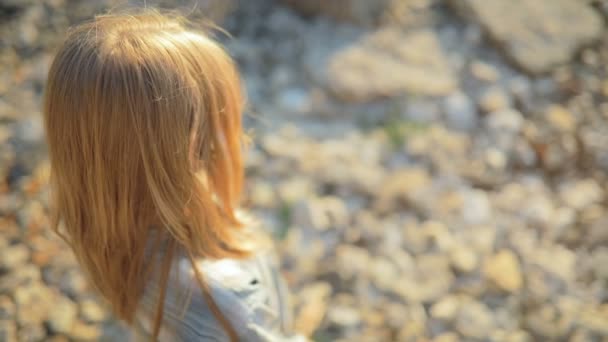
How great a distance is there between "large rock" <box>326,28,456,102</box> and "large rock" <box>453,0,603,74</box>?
24 cm

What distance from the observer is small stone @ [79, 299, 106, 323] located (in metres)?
1.50

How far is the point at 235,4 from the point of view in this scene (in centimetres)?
244

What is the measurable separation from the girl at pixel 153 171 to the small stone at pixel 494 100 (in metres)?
1.41

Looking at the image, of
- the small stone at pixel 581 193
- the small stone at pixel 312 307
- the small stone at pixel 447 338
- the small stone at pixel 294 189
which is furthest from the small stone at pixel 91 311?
the small stone at pixel 581 193

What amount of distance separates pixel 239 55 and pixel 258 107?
10.7 inches

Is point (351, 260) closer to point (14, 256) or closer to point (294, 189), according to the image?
point (294, 189)

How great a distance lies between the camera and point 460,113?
7.04ft

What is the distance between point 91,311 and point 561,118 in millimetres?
1620

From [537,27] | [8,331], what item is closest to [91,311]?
[8,331]

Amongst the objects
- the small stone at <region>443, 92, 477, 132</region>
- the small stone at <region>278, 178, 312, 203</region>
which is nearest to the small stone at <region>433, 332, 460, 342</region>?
the small stone at <region>278, 178, 312, 203</region>

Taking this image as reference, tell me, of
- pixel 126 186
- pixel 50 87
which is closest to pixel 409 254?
pixel 126 186

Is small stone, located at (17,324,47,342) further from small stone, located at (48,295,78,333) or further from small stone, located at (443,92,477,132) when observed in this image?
small stone, located at (443,92,477,132)

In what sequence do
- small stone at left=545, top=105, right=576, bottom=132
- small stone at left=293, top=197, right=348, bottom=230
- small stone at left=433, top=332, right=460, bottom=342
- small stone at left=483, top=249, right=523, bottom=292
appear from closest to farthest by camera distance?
1. small stone at left=433, top=332, right=460, bottom=342
2. small stone at left=483, top=249, right=523, bottom=292
3. small stone at left=293, top=197, right=348, bottom=230
4. small stone at left=545, top=105, right=576, bottom=132

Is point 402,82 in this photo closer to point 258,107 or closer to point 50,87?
point 258,107
